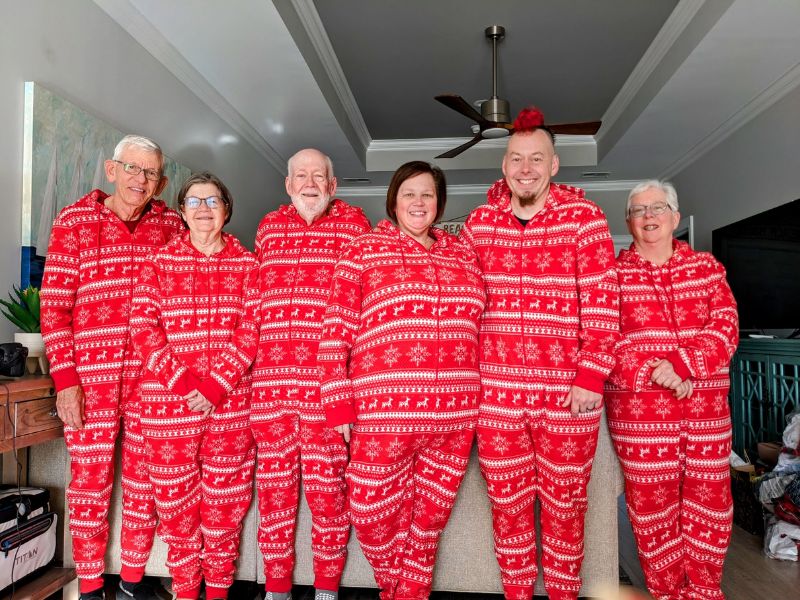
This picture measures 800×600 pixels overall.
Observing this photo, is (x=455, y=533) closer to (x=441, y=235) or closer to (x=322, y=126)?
(x=441, y=235)

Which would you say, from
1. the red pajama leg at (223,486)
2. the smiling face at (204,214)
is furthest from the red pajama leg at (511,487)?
the smiling face at (204,214)

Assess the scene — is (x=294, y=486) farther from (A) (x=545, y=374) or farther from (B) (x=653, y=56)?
(B) (x=653, y=56)

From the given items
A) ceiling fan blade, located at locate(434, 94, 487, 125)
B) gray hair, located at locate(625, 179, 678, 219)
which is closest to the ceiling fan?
ceiling fan blade, located at locate(434, 94, 487, 125)

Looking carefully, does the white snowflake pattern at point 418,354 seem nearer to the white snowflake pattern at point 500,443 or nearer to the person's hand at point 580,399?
the white snowflake pattern at point 500,443

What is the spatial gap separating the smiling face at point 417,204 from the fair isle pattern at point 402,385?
0.05 metres

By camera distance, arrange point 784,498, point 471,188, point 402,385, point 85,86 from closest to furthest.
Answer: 1. point 402,385
2. point 85,86
3. point 784,498
4. point 471,188

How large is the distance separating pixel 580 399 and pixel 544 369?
0.46 feet

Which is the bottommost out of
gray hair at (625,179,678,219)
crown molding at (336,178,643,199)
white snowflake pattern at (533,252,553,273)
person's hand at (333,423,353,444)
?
person's hand at (333,423,353,444)

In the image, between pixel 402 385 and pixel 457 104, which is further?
pixel 457 104

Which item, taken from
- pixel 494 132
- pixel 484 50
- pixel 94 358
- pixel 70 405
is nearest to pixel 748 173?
pixel 494 132

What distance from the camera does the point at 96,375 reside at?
1837 millimetres

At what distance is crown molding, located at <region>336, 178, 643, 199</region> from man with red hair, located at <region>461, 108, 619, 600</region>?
500 cm

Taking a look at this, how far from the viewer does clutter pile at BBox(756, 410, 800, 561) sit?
8.25ft

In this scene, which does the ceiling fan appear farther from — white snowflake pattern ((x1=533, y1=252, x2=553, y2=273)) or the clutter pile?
the clutter pile
